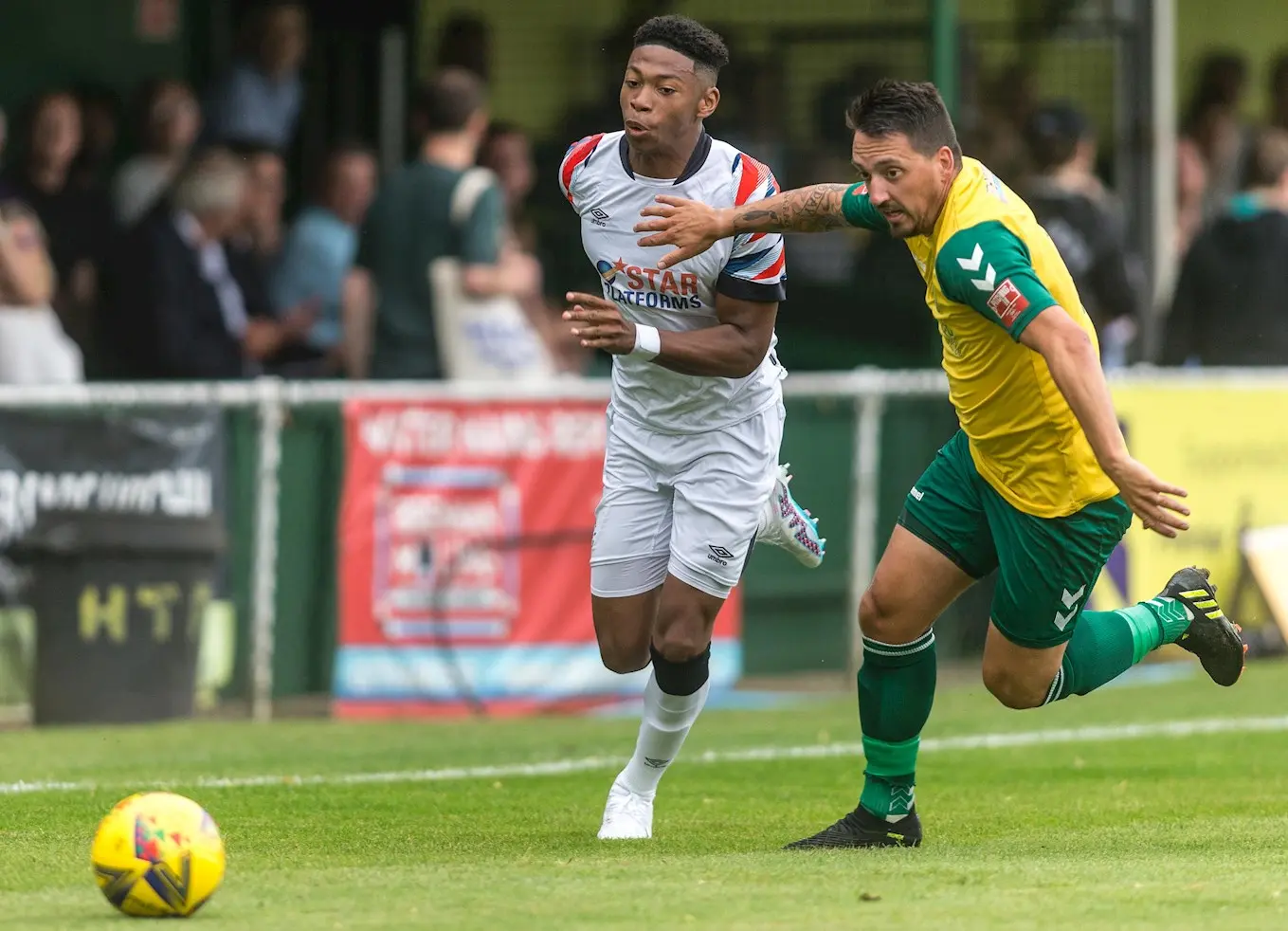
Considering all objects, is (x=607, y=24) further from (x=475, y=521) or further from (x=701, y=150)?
(x=701, y=150)

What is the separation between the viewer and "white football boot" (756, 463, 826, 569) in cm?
787

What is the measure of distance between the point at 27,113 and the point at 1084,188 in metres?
6.14

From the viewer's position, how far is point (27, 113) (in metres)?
13.5

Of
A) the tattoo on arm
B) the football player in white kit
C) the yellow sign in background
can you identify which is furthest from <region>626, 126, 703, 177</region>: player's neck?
the yellow sign in background

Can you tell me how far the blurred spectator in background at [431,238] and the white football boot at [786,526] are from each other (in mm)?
4102

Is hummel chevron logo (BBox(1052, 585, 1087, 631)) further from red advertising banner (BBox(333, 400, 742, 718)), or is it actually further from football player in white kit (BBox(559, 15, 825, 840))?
red advertising banner (BBox(333, 400, 742, 718))

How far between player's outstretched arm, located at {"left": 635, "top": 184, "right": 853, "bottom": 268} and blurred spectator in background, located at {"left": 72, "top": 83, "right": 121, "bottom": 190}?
285 inches

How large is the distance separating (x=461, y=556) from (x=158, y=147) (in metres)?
3.48

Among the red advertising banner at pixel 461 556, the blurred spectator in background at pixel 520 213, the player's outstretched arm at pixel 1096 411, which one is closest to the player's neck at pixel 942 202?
the player's outstretched arm at pixel 1096 411

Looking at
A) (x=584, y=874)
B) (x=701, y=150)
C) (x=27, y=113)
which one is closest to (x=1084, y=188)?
(x=27, y=113)

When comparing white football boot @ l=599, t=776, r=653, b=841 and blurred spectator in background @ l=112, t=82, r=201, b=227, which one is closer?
white football boot @ l=599, t=776, r=653, b=841

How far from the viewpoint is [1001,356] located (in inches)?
274

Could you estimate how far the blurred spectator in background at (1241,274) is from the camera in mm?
14875

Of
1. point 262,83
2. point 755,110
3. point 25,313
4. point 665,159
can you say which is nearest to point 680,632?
point 665,159
